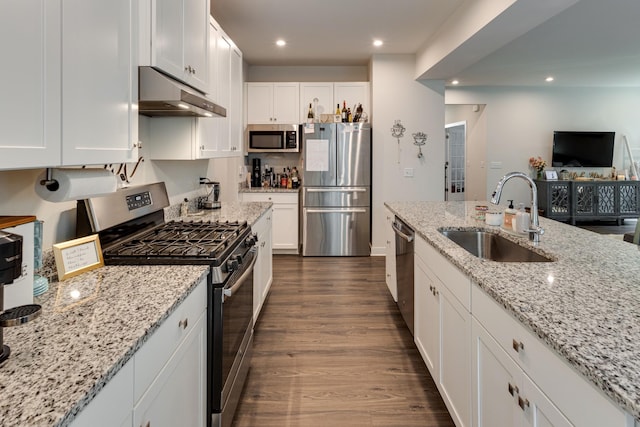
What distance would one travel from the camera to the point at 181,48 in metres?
2.07

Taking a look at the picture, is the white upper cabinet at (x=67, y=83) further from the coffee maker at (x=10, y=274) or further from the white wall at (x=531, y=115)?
the white wall at (x=531, y=115)

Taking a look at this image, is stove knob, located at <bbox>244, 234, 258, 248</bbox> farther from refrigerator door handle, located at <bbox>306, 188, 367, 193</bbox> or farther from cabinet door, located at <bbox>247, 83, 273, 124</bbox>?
cabinet door, located at <bbox>247, 83, 273, 124</bbox>

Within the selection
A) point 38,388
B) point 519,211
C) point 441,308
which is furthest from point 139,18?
point 519,211

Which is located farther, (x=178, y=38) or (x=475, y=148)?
(x=475, y=148)

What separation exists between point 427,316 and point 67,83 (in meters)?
1.97

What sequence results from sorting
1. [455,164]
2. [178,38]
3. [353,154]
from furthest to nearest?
[455,164] < [353,154] < [178,38]

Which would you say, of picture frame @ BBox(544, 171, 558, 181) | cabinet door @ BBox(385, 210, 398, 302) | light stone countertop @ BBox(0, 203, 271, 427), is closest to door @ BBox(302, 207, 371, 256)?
cabinet door @ BBox(385, 210, 398, 302)

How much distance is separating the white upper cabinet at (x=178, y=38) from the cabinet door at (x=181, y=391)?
1.16 metres

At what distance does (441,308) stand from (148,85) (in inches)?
66.7

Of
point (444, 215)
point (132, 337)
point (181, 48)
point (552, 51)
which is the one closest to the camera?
point (132, 337)

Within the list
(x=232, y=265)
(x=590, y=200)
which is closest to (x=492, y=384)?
(x=232, y=265)

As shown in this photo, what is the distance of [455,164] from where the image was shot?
9.35 metres

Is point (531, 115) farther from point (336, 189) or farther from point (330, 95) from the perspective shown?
point (336, 189)

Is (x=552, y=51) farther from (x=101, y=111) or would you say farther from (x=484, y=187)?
(x=101, y=111)
